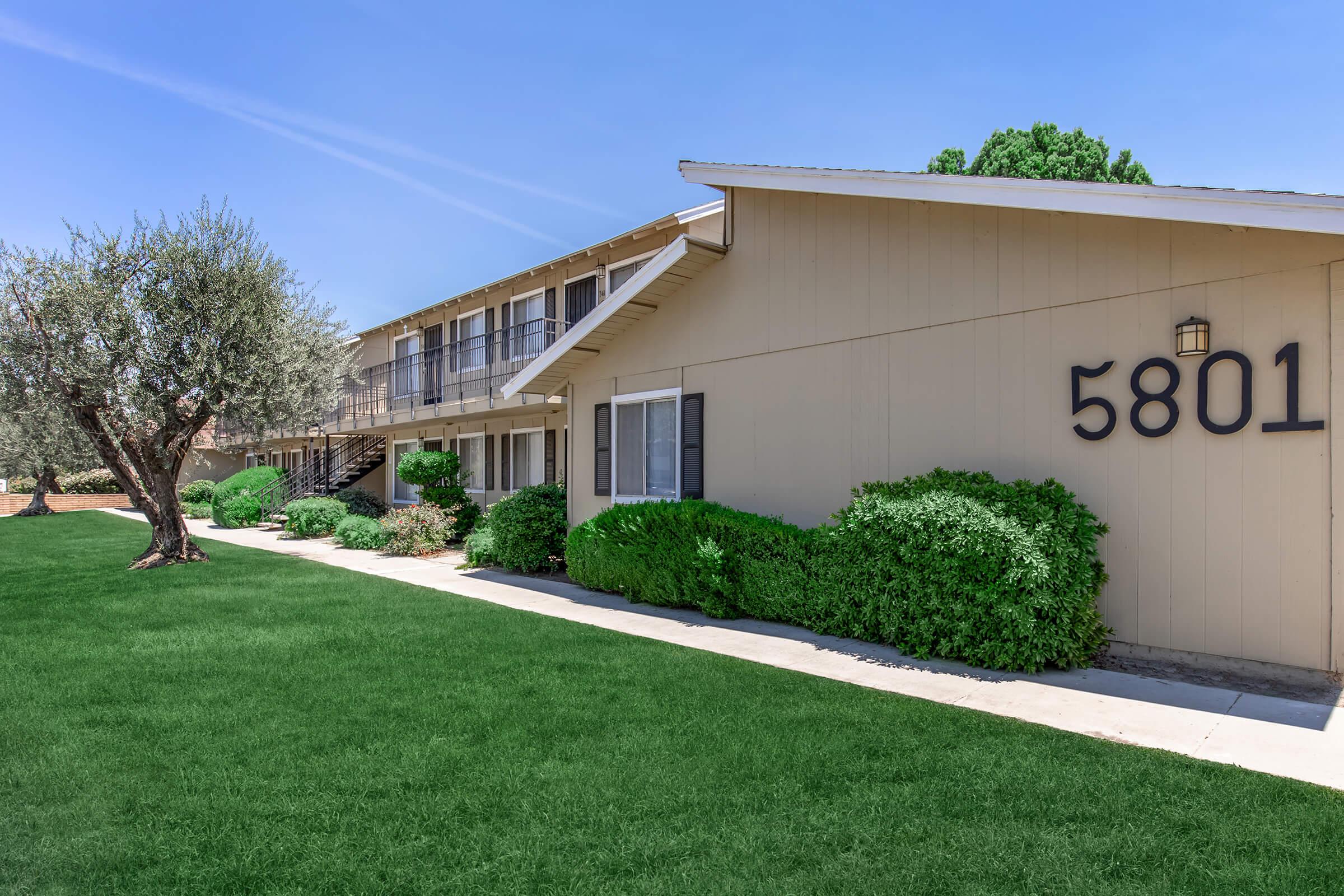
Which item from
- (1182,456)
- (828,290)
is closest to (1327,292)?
(1182,456)

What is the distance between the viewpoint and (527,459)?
57.7ft

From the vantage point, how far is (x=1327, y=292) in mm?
5371

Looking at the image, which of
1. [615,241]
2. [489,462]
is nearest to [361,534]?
[489,462]

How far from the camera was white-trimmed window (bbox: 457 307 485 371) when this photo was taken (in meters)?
18.0

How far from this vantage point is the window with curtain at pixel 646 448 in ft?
34.3

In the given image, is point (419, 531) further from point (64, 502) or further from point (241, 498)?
point (64, 502)

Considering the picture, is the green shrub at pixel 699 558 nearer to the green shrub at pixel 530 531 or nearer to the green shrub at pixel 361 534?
the green shrub at pixel 530 531

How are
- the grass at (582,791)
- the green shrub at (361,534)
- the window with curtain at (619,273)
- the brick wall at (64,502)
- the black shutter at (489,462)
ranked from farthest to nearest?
the brick wall at (64,502)
the black shutter at (489,462)
the green shrub at (361,534)
the window with curtain at (619,273)
the grass at (582,791)

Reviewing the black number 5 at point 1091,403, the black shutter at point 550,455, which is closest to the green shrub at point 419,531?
the black shutter at point 550,455

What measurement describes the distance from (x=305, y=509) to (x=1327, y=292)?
1951cm

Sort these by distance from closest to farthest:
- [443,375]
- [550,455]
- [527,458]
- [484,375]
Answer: [550,455] → [527,458] → [484,375] → [443,375]

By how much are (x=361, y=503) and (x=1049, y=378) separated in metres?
18.2

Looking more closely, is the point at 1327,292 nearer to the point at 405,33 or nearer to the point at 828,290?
the point at 828,290

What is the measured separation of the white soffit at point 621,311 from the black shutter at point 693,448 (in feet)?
5.16
